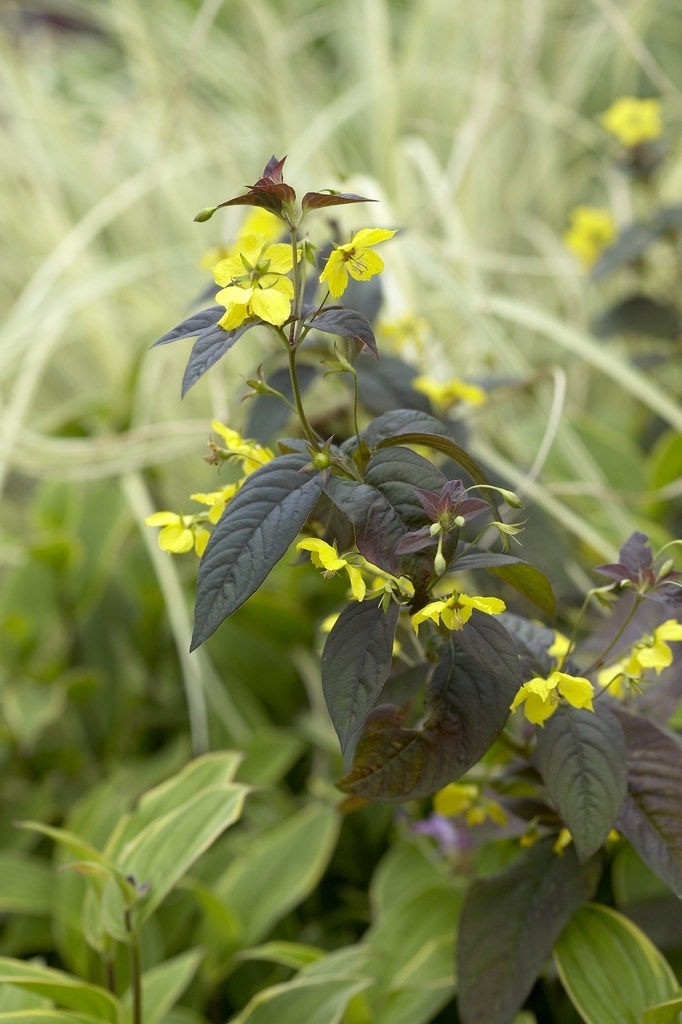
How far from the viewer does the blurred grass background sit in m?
0.97

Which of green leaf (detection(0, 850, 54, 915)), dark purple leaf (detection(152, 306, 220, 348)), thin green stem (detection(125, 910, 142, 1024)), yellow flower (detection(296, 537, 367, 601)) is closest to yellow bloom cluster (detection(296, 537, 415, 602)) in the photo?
yellow flower (detection(296, 537, 367, 601))

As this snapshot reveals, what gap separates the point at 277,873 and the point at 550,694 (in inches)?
14.8

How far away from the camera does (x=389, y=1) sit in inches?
98.9

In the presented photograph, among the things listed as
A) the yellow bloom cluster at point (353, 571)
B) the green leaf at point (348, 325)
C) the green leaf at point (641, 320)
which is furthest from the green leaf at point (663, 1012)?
the green leaf at point (641, 320)

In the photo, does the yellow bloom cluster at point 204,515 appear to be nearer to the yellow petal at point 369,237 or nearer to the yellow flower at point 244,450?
the yellow flower at point 244,450

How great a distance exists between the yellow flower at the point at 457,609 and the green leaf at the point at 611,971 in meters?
0.24

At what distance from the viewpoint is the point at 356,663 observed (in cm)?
41

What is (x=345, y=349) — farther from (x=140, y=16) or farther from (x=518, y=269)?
(x=140, y=16)

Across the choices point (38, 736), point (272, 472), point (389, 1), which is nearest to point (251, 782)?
point (38, 736)

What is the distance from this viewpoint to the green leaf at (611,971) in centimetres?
51

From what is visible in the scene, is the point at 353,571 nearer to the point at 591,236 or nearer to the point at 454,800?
the point at 454,800

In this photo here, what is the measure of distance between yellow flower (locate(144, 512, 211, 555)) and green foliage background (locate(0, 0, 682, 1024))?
0.29 meters

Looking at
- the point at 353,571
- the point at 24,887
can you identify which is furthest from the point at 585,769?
the point at 24,887

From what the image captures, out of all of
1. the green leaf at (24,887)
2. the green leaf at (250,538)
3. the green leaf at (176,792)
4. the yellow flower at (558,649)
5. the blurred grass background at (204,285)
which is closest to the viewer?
the green leaf at (250,538)
